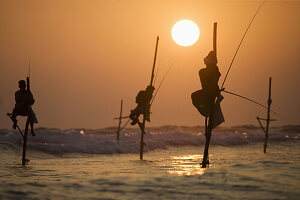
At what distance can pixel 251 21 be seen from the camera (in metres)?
8.82

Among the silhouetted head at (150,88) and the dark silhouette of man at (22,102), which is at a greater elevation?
the silhouetted head at (150,88)

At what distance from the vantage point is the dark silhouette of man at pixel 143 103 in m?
15.6

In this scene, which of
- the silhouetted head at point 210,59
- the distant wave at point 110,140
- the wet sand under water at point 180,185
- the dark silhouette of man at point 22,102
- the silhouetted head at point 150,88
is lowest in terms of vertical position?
the wet sand under water at point 180,185

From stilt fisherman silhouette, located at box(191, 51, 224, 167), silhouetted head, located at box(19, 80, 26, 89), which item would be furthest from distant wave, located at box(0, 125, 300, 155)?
stilt fisherman silhouette, located at box(191, 51, 224, 167)

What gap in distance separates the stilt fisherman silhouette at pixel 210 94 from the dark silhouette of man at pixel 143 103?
6.54 m

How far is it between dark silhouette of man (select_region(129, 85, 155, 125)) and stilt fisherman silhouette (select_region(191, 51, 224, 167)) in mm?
6541

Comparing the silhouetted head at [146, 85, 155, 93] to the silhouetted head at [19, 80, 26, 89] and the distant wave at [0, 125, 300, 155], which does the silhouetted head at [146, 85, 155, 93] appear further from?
the distant wave at [0, 125, 300, 155]

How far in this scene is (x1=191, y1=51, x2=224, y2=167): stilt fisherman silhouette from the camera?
9.00 m

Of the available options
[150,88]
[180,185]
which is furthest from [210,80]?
[150,88]

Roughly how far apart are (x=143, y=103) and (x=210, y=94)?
6.90 meters

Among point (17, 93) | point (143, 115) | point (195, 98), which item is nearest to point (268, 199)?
point (195, 98)

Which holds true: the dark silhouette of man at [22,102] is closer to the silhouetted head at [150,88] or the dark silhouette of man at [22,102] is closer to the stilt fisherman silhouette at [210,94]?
the silhouetted head at [150,88]

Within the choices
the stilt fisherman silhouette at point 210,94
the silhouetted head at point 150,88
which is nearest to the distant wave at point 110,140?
the silhouetted head at point 150,88

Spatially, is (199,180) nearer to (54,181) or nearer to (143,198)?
(143,198)
